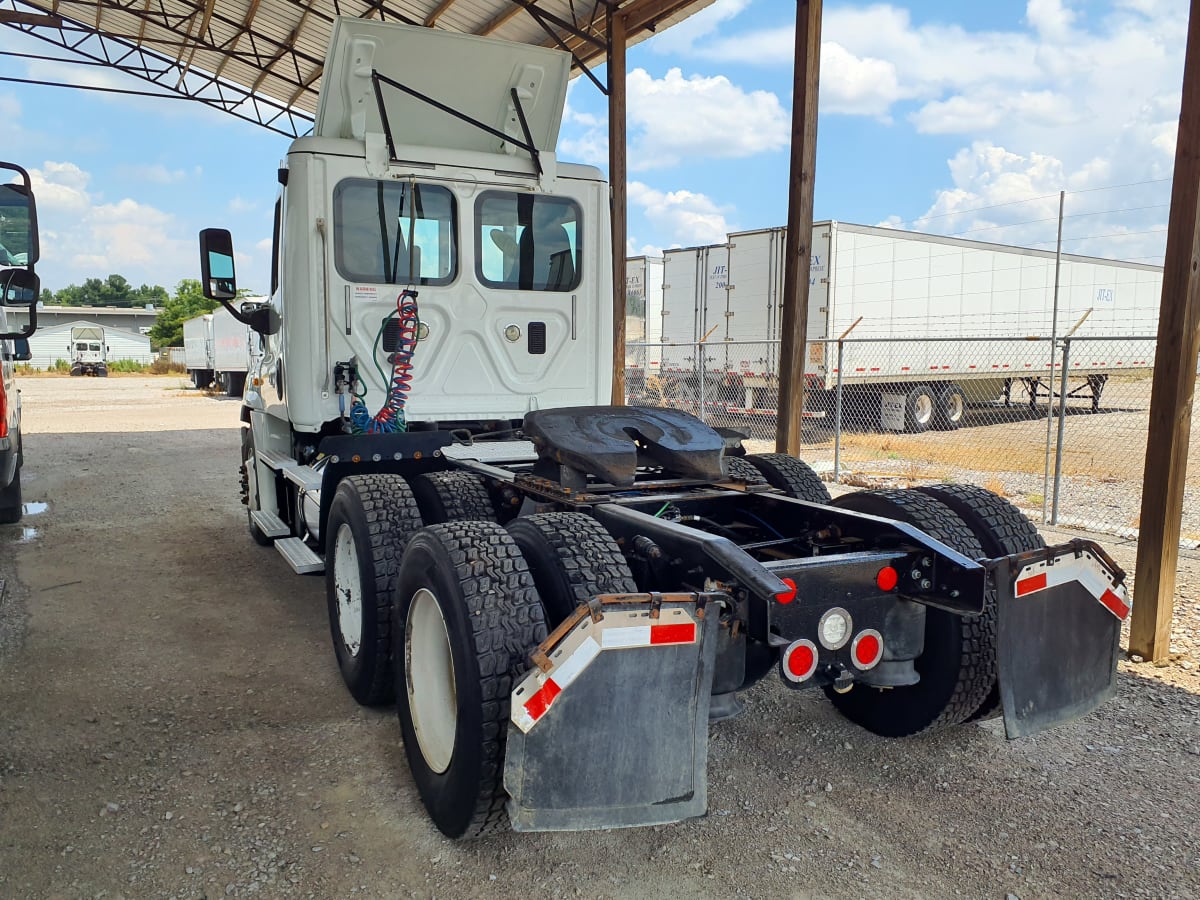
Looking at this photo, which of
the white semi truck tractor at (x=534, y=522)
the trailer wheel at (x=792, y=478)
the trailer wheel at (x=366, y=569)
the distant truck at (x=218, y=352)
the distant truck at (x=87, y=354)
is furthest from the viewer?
the distant truck at (x=87, y=354)

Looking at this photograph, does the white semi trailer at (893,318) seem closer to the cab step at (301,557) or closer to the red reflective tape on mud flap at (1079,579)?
the cab step at (301,557)

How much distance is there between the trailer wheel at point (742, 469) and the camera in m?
4.51

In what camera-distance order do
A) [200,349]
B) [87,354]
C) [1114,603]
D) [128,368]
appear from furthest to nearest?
→ [128,368] → [87,354] → [200,349] → [1114,603]

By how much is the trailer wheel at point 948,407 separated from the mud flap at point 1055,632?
595 inches

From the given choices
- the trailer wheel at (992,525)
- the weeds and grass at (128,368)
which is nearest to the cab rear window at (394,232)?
the trailer wheel at (992,525)

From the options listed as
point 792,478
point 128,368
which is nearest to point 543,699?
point 792,478

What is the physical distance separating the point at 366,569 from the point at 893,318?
1380cm

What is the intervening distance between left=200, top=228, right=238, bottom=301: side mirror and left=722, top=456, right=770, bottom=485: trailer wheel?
3346 millimetres

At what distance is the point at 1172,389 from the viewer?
4.31 meters

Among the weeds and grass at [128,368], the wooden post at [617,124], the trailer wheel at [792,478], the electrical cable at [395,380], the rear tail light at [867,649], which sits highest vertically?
the wooden post at [617,124]

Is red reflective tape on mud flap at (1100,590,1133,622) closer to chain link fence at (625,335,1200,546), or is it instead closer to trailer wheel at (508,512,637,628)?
trailer wheel at (508,512,637,628)

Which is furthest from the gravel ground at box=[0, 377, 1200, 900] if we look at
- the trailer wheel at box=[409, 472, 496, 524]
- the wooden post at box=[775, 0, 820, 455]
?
the wooden post at box=[775, 0, 820, 455]

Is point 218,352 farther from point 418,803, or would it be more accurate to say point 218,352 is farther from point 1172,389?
point 1172,389

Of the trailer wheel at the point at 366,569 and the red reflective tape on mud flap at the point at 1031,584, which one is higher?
the red reflective tape on mud flap at the point at 1031,584
